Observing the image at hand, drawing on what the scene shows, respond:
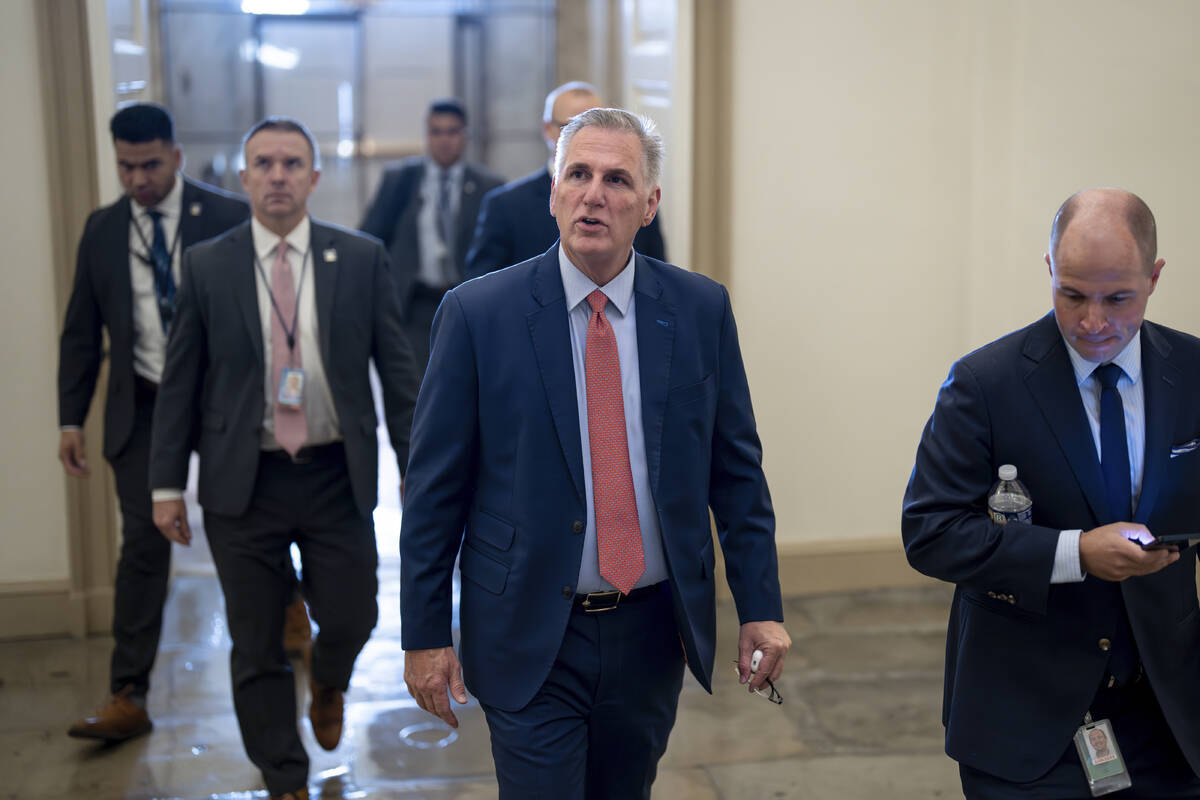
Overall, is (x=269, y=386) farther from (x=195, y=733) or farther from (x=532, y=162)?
(x=532, y=162)

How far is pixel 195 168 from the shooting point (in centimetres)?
991

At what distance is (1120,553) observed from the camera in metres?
2.14

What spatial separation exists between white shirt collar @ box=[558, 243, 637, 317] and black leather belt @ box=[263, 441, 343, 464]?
140cm

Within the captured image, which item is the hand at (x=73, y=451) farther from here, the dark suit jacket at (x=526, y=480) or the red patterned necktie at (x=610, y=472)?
the red patterned necktie at (x=610, y=472)

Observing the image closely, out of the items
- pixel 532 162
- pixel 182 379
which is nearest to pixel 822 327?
pixel 182 379

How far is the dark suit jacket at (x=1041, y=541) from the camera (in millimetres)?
2305

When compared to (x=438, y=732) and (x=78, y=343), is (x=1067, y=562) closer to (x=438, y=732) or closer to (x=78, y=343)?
(x=438, y=732)

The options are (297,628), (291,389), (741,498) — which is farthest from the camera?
(297,628)

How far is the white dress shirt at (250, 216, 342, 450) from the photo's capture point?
3.63 meters

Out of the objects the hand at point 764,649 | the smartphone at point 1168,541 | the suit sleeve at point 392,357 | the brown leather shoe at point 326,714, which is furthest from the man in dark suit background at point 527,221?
the smartphone at point 1168,541

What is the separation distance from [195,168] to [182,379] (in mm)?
6767

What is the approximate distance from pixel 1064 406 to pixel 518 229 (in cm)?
277

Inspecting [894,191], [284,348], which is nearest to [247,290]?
[284,348]

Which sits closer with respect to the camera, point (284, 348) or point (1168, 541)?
point (1168, 541)
